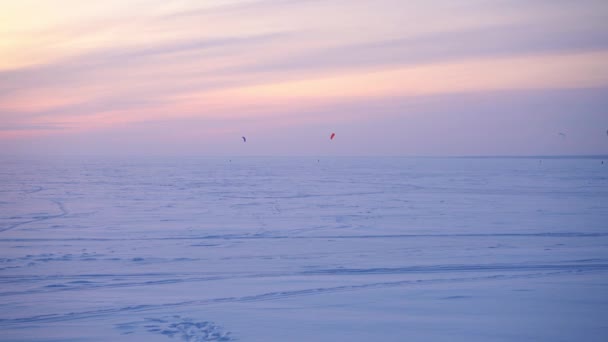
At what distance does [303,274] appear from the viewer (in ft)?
24.1

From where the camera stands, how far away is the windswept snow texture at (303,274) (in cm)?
509

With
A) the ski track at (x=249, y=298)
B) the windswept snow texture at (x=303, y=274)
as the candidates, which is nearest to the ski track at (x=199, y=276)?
the windswept snow texture at (x=303, y=274)

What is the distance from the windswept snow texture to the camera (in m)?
5.09

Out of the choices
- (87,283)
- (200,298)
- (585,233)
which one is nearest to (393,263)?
(200,298)

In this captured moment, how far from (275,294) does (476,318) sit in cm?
227

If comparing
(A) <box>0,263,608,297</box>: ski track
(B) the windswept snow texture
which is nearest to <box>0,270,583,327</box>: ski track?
(B) the windswept snow texture

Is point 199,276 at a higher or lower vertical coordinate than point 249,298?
higher

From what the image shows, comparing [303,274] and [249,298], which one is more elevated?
[303,274]

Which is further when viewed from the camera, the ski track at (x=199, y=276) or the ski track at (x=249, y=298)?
the ski track at (x=199, y=276)

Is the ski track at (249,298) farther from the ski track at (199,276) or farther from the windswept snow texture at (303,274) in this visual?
the ski track at (199,276)

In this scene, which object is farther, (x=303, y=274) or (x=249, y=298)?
(x=303, y=274)

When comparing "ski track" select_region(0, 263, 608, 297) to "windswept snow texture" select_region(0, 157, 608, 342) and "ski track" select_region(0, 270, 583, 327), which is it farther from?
A: "ski track" select_region(0, 270, 583, 327)

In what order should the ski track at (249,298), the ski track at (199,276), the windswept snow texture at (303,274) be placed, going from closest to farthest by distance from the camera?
the windswept snow texture at (303,274), the ski track at (249,298), the ski track at (199,276)

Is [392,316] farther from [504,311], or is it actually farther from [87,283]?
[87,283]
